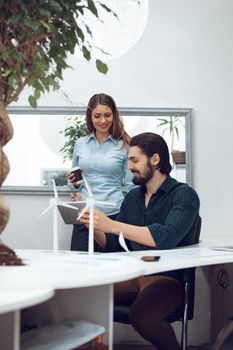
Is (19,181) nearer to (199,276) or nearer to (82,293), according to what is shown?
(199,276)

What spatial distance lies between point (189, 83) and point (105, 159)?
30.1 inches

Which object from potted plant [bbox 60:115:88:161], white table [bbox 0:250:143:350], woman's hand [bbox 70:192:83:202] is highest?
potted plant [bbox 60:115:88:161]

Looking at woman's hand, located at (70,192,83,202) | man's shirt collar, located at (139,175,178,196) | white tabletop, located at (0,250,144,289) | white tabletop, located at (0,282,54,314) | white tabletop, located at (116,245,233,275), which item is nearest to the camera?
white tabletop, located at (0,282,54,314)

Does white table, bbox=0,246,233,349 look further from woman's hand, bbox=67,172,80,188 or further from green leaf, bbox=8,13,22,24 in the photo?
woman's hand, bbox=67,172,80,188

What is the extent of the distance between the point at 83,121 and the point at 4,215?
61.1 inches

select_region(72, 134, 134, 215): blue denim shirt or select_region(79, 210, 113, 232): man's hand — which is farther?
select_region(72, 134, 134, 215): blue denim shirt

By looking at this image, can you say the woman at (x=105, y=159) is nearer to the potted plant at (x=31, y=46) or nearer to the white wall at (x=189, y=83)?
the white wall at (x=189, y=83)

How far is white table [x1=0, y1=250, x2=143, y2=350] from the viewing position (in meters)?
1.29

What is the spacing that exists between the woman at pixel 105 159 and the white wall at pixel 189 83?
0.29 m

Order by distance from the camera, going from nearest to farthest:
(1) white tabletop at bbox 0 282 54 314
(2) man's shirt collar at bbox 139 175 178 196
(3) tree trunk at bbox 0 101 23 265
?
(1) white tabletop at bbox 0 282 54 314, (3) tree trunk at bbox 0 101 23 265, (2) man's shirt collar at bbox 139 175 178 196

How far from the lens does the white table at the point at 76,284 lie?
4.23 ft

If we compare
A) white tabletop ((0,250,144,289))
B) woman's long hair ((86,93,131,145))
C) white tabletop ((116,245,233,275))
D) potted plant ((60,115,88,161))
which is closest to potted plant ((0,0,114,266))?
white tabletop ((0,250,144,289))

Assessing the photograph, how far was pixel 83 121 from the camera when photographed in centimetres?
311

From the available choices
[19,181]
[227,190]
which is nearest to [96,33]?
[19,181]
